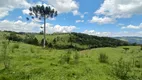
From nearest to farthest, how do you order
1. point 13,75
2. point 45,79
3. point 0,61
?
point 45,79
point 13,75
point 0,61

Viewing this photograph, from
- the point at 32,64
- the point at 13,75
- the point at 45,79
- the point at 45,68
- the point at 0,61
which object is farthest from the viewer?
the point at 0,61

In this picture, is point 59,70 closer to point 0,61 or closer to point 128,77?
point 128,77

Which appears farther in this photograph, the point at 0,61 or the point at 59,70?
the point at 0,61

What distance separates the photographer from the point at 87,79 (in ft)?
51.4

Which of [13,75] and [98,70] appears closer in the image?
[13,75]

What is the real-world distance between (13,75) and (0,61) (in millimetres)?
5577

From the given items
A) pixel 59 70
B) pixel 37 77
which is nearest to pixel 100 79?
pixel 59 70

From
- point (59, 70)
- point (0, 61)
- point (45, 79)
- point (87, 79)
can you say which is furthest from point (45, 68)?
point (0, 61)

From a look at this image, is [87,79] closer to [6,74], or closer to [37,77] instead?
[37,77]

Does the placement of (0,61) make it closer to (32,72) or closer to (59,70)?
(32,72)

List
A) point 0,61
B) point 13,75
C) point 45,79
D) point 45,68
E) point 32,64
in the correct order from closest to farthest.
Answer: point 45,79
point 13,75
point 45,68
point 32,64
point 0,61

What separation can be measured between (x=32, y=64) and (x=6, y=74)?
11.2 feet

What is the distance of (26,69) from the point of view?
59.8 feet

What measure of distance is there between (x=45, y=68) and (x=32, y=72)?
1496mm
